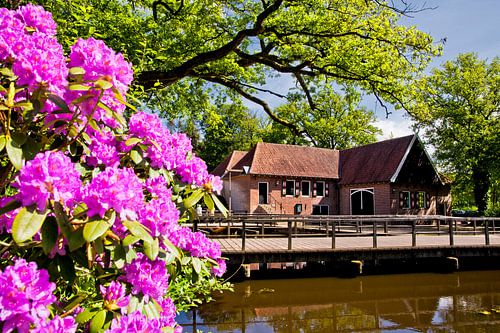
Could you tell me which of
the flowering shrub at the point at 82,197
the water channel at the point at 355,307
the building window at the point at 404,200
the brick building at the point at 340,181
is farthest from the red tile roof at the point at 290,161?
the flowering shrub at the point at 82,197

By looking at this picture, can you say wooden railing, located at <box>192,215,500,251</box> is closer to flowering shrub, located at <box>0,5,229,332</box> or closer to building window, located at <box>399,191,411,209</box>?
building window, located at <box>399,191,411,209</box>

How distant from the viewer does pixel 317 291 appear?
38.1 ft

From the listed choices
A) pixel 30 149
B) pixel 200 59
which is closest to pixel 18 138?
pixel 30 149

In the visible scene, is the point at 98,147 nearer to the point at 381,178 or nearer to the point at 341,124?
the point at 381,178

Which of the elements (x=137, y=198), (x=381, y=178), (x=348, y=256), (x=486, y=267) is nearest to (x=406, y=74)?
(x=348, y=256)

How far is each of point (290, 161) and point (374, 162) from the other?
679cm

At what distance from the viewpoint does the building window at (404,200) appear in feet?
95.9

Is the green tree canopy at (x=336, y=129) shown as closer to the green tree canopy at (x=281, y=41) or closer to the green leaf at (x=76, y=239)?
the green tree canopy at (x=281, y=41)

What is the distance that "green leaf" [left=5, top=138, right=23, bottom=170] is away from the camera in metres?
1.51

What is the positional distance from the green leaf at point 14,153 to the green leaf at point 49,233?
244 millimetres

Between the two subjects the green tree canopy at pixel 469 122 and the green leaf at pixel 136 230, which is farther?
the green tree canopy at pixel 469 122

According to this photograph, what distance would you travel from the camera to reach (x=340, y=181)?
111 ft

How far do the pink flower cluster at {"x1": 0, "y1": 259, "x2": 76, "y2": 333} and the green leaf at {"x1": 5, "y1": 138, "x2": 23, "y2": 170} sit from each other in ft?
1.31

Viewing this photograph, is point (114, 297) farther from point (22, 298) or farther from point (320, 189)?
point (320, 189)
